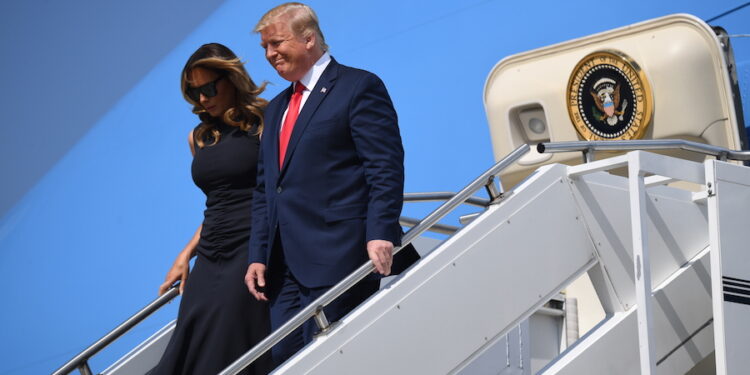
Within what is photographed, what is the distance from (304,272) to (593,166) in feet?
3.17

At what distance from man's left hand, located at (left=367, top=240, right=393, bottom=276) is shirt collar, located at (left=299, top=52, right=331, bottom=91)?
496mm

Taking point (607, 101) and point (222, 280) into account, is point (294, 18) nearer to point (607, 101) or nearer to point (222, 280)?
point (222, 280)

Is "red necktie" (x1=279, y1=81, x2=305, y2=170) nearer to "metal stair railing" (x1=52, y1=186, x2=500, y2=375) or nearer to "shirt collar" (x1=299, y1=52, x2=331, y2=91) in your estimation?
"shirt collar" (x1=299, y1=52, x2=331, y2=91)

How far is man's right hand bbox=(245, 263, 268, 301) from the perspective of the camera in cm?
250

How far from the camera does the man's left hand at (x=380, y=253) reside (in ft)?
7.54

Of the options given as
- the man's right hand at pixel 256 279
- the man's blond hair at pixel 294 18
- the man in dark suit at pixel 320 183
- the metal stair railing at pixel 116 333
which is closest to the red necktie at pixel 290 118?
the man in dark suit at pixel 320 183

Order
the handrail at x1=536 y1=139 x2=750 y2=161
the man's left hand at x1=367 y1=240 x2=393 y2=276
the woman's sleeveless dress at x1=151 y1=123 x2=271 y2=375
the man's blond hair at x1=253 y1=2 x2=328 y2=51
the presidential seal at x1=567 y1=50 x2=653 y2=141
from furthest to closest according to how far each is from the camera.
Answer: the presidential seal at x1=567 y1=50 x2=653 y2=141, the handrail at x1=536 y1=139 x2=750 y2=161, the woman's sleeveless dress at x1=151 y1=123 x2=271 y2=375, the man's blond hair at x1=253 y1=2 x2=328 y2=51, the man's left hand at x1=367 y1=240 x2=393 y2=276

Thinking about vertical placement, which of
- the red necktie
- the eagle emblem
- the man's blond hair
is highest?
the man's blond hair

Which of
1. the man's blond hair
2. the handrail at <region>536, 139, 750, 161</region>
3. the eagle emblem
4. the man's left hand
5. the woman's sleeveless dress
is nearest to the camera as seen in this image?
the man's left hand

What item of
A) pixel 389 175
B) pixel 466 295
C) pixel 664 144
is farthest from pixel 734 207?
pixel 389 175

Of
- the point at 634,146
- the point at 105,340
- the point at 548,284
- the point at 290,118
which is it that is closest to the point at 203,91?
the point at 290,118

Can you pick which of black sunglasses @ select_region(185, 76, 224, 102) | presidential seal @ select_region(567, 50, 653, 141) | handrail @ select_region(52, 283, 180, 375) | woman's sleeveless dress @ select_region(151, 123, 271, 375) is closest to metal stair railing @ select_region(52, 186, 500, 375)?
handrail @ select_region(52, 283, 180, 375)

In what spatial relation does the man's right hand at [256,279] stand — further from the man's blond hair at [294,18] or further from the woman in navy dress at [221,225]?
the man's blond hair at [294,18]

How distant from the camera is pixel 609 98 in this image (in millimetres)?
4270
